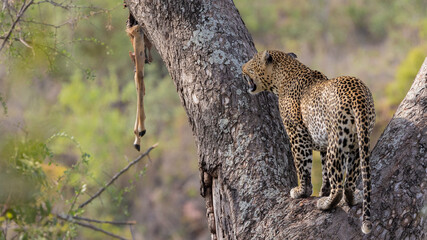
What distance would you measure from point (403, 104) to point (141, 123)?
8.99ft

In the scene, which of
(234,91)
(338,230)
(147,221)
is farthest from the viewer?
(147,221)

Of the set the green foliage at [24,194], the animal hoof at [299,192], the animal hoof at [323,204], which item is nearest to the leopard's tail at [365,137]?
the animal hoof at [323,204]

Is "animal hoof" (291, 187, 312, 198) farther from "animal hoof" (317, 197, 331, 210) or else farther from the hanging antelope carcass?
the hanging antelope carcass

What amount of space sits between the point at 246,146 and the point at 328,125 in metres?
0.75

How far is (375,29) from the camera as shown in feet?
88.5

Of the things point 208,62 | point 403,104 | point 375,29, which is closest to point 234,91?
point 208,62

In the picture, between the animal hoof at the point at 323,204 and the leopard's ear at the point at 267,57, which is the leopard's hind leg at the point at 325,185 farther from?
the leopard's ear at the point at 267,57

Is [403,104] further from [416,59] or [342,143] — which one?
[416,59]

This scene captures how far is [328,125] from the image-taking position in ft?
16.6

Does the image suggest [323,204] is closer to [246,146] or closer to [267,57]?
[246,146]

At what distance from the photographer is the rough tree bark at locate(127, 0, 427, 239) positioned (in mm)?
4848

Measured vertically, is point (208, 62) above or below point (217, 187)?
above

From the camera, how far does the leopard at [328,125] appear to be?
15.8 ft

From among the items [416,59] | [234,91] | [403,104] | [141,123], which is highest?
[416,59]
